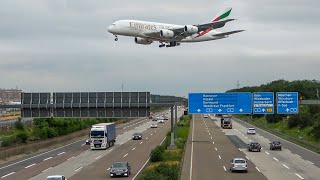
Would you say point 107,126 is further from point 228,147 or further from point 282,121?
point 282,121

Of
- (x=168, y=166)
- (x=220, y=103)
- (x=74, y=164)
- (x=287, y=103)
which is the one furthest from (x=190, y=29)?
(x=168, y=166)

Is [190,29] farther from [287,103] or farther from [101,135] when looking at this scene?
[101,135]

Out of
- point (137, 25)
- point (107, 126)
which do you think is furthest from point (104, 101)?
point (137, 25)

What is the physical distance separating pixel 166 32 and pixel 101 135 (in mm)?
23397

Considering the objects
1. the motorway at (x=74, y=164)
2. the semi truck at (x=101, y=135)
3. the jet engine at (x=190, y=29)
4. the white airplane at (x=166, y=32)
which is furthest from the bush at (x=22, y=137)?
the jet engine at (x=190, y=29)

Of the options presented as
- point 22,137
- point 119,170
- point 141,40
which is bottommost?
point 119,170

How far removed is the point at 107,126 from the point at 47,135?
95.7 feet

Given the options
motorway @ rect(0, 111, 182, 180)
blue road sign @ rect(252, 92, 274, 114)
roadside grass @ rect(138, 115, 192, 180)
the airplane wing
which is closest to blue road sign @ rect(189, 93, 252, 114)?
blue road sign @ rect(252, 92, 274, 114)

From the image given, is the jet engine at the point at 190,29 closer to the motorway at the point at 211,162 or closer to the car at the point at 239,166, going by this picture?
the motorway at the point at 211,162

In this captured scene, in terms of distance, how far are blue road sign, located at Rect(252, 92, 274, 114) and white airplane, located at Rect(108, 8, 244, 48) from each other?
7.61 metres

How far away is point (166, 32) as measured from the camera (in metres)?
54.3

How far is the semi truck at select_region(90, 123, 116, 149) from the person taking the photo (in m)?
70.9

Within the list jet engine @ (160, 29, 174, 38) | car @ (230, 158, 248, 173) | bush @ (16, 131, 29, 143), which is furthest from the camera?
bush @ (16, 131, 29, 143)

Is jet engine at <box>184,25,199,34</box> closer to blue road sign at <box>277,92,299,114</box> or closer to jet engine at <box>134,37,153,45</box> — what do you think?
jet engine at <box>134,37,153,45</box>
